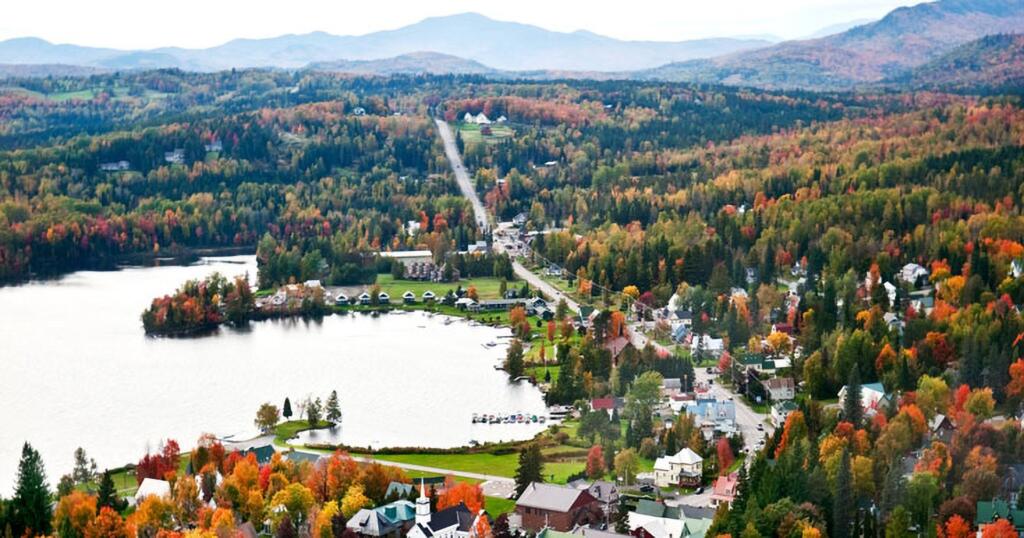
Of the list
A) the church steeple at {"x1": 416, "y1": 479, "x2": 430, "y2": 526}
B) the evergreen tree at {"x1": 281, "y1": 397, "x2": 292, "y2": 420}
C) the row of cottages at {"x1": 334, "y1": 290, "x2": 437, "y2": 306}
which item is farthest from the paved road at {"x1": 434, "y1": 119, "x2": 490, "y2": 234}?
the church steeple at {"x1": 416, "y1": 479, "x2": 430, "y2": 526}

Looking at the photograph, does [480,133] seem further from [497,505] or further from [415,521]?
[415,521]

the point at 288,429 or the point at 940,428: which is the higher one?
the point at 940,428

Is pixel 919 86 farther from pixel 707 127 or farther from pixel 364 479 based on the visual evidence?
pixel 364 479

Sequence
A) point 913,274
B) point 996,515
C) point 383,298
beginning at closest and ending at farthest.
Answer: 1. point 996,515
2. point 913,274
3. point 383,298

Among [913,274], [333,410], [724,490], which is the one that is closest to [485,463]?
[724,490]

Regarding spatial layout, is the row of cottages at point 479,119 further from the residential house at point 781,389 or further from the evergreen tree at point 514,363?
the residential house at point 781,389

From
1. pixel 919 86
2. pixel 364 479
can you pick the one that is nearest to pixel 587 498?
pixel 364 479
